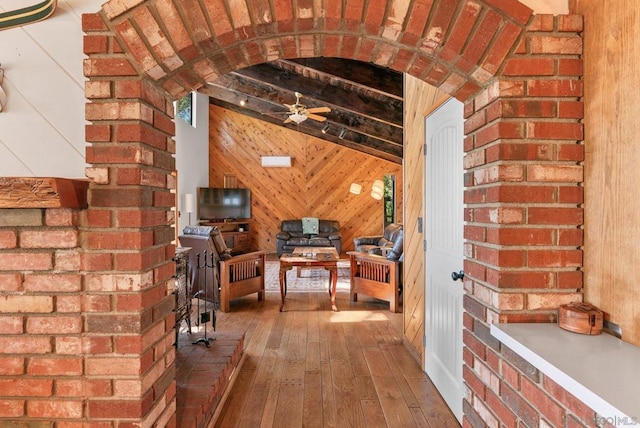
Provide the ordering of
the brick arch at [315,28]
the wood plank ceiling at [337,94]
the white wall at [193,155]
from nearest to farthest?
the brick arch at [315,28]
the wood plank ceiling at [337,94]
the white wall at [193,155]

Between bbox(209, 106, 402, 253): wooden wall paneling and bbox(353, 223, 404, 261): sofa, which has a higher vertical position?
bbox(209, 106, 402, 253): wooden wall paneling

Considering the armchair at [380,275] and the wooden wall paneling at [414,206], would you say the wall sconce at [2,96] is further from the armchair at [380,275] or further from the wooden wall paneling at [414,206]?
the armchair at [380,275]

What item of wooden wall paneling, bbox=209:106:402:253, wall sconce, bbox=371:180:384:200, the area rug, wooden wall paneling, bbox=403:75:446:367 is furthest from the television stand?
wooden wall paneling, bbox=403:75:446:367

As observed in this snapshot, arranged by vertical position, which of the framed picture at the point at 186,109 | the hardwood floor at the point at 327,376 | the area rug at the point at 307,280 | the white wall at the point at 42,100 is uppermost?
the framed picture at the point at 186,109

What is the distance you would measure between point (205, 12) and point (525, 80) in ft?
3.79

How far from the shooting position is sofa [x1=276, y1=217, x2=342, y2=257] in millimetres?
8062

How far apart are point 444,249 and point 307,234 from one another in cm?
644

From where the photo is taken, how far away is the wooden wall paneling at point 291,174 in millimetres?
9031

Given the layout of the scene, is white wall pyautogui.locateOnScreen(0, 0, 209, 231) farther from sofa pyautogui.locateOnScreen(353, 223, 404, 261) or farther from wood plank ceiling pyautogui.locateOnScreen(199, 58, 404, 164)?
sofa pyautogui.locateOnScreen(353, 223, 404, 261)

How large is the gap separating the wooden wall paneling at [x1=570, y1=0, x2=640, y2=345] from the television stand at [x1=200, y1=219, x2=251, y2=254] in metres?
7.41

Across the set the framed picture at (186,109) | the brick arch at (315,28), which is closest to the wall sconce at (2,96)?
the brick arch at (315,28)

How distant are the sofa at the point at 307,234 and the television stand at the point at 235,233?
900 mm

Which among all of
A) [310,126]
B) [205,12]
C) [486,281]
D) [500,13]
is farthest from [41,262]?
[310,126]

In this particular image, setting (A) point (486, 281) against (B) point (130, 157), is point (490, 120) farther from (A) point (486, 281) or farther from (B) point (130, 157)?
(B) point (130, 157)
